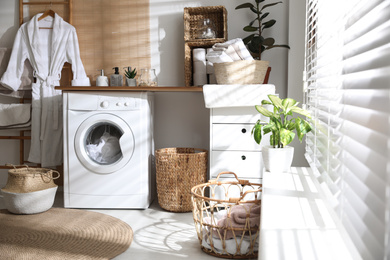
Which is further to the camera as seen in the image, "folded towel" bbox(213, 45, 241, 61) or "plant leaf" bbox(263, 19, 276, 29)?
"plant leaf" bbox(263, 19, 276, 29)

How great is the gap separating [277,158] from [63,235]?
129cm

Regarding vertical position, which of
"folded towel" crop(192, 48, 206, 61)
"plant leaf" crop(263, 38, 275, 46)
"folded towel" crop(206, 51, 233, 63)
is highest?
"plant leaf" crop(263, 38, 275, 46)

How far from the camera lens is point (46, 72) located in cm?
340

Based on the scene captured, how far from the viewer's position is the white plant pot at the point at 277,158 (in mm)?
1887

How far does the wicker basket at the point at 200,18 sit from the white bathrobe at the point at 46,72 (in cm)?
92

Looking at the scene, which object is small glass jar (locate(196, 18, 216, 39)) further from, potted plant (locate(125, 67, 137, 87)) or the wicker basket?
potted plant (locate(125, 67, 137, 87))

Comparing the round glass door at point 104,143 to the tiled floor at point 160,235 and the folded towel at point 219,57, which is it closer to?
the tiled floor at point 160,235

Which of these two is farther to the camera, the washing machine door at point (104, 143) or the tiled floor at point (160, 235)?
the washing machine door at point (104, 143)

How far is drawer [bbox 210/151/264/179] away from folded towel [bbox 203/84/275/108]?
332mm

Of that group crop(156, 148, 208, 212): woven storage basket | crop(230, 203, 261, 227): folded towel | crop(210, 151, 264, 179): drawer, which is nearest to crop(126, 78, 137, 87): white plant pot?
crop(156, 148, 208, 212): woven storage basket

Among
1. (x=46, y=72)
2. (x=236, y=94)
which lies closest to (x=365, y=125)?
(x=236, y=94)

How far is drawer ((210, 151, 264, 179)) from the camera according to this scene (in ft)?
9.13

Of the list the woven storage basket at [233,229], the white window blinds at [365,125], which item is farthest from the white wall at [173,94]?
the white window blinds at [365,125]

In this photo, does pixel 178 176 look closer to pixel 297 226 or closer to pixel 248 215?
pixel 248 215
